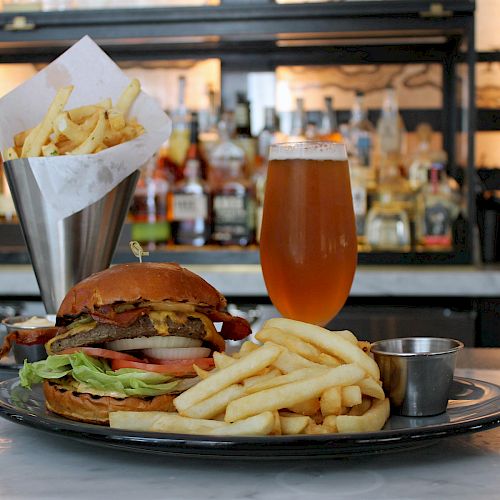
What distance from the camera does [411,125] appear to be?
9.80 ft

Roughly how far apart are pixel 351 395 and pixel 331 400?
0.02 meters

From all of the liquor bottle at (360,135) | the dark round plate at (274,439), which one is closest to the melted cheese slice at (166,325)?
the dark round plate at (274,439)

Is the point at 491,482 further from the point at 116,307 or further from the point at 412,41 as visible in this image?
the point at 412,41

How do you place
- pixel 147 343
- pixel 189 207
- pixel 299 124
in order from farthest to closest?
pixel 299 124, pixel 189 207, pixel 147 343

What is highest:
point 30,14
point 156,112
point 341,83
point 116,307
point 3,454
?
point 30,14

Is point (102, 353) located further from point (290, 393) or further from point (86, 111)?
point (86, 111)

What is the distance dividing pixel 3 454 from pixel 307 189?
548 mm

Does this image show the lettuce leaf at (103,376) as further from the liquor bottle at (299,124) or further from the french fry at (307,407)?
the liquor bottle at (299,124)

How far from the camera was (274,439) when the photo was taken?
26.5 inches

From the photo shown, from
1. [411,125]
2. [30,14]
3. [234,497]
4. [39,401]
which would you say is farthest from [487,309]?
[234,497]

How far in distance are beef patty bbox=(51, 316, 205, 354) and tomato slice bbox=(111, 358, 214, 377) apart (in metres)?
0.03

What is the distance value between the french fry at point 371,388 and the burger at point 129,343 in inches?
6.2

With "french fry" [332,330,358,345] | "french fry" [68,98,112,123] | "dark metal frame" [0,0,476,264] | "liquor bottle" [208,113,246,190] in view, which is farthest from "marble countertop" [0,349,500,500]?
"liquor bottle" [208,113,246,190]

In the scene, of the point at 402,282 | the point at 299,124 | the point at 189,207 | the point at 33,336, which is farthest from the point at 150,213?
the point at 33,336
